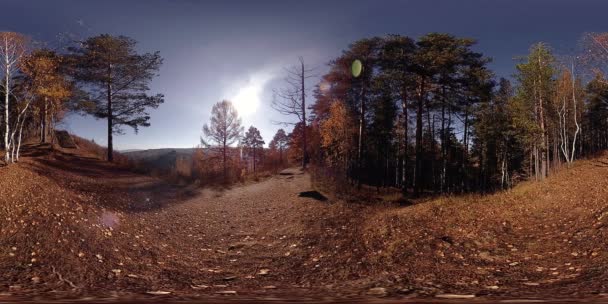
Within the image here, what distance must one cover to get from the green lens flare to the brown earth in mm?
17328

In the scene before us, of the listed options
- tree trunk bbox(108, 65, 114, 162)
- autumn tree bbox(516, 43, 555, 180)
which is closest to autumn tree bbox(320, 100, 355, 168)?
autumn tree bbox(516, 43, 555, 180)

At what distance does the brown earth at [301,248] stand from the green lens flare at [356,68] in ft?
56.9

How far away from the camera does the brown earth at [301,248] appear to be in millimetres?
6613

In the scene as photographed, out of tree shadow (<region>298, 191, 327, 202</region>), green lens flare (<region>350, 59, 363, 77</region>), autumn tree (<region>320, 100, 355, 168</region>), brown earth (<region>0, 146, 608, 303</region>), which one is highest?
green lens flare (<region>350, 59, 363, 77</region>)

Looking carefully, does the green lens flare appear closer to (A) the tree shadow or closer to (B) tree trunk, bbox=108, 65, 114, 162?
(A) the tree shadow

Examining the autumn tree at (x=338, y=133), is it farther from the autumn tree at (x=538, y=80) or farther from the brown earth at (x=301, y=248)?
the brown earth at (x=301, y=248)

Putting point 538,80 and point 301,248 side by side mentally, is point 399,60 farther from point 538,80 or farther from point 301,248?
point 301,248

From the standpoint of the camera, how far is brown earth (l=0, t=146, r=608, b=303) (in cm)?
661

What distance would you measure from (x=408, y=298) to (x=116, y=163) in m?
31.9

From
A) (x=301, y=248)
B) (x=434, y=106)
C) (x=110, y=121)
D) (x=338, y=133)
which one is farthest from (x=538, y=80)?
(x=110, y=121)

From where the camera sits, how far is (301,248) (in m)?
10.6

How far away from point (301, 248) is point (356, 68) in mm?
24062

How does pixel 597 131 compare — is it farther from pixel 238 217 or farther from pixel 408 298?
pixel 408 298

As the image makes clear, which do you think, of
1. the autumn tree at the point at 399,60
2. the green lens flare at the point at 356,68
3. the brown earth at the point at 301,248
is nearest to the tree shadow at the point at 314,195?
the brown earth at the point at 301,248
